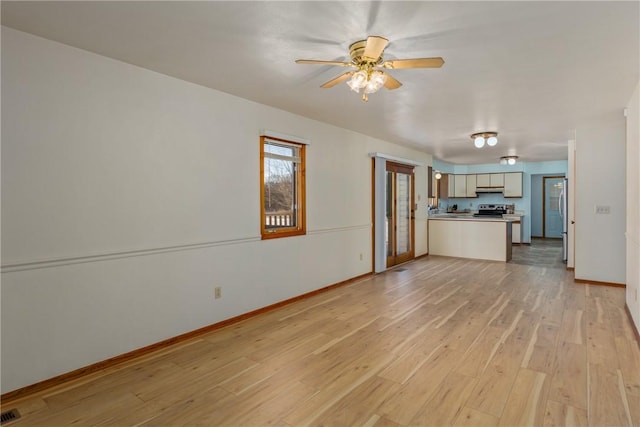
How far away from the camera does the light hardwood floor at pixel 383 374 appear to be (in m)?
2.15

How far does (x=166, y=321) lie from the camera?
10.4 feet

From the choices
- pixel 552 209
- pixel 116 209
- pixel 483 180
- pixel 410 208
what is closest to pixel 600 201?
pixel 410 208

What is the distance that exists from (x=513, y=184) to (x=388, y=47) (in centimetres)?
910

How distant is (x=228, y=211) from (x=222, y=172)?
1.37ft

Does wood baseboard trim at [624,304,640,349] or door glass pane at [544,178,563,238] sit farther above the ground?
door glass pane at [544,178,563,238]

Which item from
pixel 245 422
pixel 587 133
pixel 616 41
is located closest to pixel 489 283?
pixel 587 133

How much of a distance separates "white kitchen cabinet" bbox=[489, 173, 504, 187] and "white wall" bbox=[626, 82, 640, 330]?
6.47 m

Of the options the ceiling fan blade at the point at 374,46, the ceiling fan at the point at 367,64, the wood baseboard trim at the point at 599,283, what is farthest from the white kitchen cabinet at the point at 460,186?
the ceiling fan blade at the point at 374,46

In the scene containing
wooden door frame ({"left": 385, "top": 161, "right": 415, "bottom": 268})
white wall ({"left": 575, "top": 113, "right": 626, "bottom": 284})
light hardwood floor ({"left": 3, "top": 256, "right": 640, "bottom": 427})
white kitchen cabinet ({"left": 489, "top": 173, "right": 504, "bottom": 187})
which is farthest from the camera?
white kitchen cabinet ({"left": 489, "top": 173, "right": 504, "bottom": 187})

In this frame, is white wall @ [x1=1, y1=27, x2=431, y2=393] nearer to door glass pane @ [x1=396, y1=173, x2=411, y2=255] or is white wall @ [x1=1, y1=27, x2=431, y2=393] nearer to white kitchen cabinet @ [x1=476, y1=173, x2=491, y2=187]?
door glass pane @ [x1=396, y1=173, x2=411, y2=255]

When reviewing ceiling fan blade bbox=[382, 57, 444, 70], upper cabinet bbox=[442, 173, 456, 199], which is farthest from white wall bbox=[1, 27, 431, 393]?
upper cabinet bbox=[442, 173, 456, 199]

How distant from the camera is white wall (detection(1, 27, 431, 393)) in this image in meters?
2.36

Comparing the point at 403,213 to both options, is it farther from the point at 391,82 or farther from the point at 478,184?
the point at 391,82

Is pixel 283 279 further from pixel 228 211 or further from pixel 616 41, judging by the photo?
pixel 616 41
